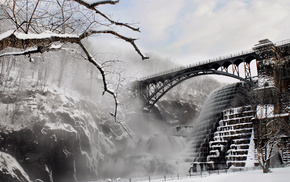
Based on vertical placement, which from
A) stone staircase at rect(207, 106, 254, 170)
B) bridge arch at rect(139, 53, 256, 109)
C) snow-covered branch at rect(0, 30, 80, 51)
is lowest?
stone staircase at rect(207, 106, 254, 170)

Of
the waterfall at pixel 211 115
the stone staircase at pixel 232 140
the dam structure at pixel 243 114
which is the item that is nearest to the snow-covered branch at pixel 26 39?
the dam structure at pixel 243 114

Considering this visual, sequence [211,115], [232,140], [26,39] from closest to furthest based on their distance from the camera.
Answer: [26,39]
[232,140]
[211,115]

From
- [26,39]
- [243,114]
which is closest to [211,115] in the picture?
[243,114]

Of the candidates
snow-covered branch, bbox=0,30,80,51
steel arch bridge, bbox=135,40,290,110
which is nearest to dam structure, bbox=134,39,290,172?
steel arch bridge, bbox=135,40,290,110

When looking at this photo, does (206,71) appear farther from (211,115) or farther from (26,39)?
(26,39)

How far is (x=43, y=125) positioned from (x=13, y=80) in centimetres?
968

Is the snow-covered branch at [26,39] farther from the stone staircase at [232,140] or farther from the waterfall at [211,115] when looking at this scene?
the waterfall at [211,115]

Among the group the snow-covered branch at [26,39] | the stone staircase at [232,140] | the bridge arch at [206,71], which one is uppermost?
the bridge arch at [206,71]

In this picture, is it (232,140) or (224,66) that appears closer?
(232,140)

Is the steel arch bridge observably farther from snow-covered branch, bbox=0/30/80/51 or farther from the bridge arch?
snow-covered branch, bbox=0/30/80/51

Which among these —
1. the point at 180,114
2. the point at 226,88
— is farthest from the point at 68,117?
the point at 180,114

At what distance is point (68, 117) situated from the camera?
3047cm

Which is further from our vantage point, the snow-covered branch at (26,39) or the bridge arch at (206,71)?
the bridge arch at (206,71)

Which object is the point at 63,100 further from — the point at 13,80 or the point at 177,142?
the point at 177,142
